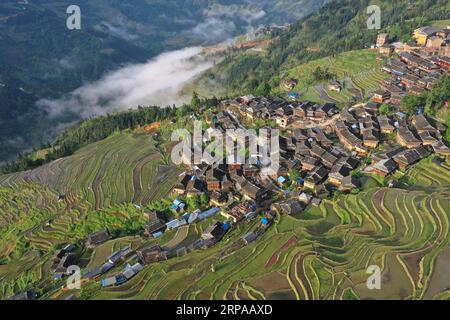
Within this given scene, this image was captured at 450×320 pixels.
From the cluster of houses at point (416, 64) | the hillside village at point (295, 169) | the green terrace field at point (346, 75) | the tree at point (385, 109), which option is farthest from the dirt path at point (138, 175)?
the cluster of houses at point (416, 64)

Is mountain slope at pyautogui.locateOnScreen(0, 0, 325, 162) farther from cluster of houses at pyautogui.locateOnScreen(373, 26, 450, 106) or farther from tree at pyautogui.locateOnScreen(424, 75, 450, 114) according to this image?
tree at pyautogui.locateOnScreen(424, 75, 450, 114)

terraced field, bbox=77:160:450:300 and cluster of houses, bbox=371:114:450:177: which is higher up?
cluster of houses, bbox=371:114:450:177

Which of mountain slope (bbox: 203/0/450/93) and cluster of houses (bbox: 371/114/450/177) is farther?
mountain slope (bbox: 203/0/450/93)

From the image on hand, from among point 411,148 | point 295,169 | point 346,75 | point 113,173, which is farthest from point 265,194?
point 346,75

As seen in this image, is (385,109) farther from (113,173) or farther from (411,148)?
(113,173)

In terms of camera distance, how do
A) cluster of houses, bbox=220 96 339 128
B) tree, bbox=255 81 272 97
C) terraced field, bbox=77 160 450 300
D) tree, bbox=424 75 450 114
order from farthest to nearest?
tree, bbox=255 81 272 97 → cluster of houses, bbox=220 96 339 128 → tree, bbox=424 75 450 114 → terraced field, bbox=77 160 450 300

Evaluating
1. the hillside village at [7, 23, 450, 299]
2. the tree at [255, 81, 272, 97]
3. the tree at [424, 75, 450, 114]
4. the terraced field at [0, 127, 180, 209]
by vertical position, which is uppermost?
the tree at [424, 75, 450, 114]


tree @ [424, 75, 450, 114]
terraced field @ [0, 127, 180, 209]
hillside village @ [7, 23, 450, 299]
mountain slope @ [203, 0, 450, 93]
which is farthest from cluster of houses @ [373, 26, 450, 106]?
terraced field @ [0, 127, 180, 209]
